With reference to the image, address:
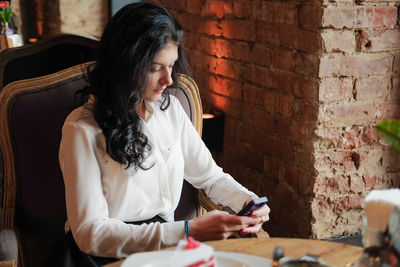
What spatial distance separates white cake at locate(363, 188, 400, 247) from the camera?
89 cm

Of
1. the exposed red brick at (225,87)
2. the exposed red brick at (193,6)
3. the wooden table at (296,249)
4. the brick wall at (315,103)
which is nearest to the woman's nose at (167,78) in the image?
the wooden table at (296,249)

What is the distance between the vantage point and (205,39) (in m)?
2.49

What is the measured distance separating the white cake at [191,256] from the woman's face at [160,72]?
0.61m

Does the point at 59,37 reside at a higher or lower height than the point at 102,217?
higher

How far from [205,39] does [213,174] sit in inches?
38.4

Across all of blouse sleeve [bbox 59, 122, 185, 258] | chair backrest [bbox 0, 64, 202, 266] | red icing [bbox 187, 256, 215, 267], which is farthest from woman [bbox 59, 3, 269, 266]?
red icing [bbox 187, 256, 215, 267]

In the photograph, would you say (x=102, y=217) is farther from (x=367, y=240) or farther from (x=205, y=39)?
(x=205, y=39)

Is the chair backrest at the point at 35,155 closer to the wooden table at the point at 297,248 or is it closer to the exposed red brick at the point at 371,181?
the wooden table at the point at 297,248

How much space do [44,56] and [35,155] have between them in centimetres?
68

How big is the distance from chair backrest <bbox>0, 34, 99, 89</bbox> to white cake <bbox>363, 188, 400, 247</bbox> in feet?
5.09

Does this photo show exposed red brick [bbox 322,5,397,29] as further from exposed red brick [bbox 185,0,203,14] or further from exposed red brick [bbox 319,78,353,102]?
exposed red brick [bbox 185,0,203,14]

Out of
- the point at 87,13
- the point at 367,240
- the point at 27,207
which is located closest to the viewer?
the point at 367,240

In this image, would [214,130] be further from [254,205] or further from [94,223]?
[94,223]

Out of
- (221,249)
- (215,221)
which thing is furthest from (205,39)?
(221,249)
